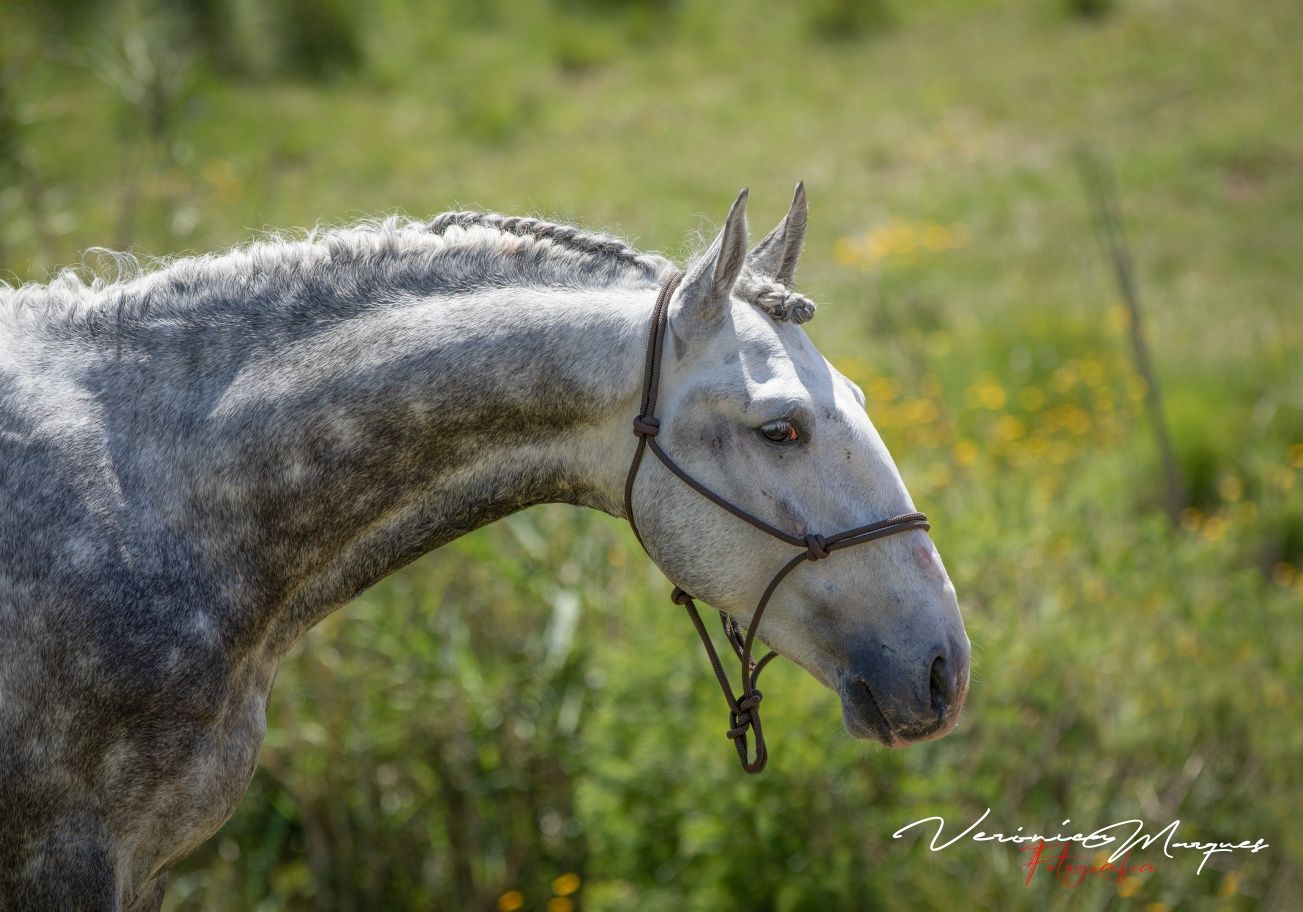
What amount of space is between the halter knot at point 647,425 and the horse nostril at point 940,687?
70cm

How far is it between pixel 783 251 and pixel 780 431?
18.4 inches

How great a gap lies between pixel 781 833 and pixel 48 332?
2.72 meters

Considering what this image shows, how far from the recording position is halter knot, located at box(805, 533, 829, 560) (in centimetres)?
220

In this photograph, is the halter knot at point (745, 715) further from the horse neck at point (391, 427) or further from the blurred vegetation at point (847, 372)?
the blurred vegetation at point (847, 372)

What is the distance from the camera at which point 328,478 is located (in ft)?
7.48

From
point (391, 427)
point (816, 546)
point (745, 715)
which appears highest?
point (391, 427)

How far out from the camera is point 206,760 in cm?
226

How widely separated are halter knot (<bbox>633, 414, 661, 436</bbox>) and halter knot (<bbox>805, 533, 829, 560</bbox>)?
360mm

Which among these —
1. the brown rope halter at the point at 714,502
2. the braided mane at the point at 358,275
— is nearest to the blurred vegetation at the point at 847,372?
the braided mane at the point at 358,275

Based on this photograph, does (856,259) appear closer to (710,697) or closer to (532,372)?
(710,697)

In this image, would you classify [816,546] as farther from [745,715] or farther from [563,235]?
[563,235]

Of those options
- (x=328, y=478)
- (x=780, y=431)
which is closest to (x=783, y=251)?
(x=780, y=431)

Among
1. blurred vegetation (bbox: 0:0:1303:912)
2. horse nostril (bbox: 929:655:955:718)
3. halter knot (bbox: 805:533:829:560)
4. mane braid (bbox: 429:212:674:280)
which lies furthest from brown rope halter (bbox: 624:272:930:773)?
blurred vegetation (bbox: 0:0:1303:912)

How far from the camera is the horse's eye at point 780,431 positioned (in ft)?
7.27
